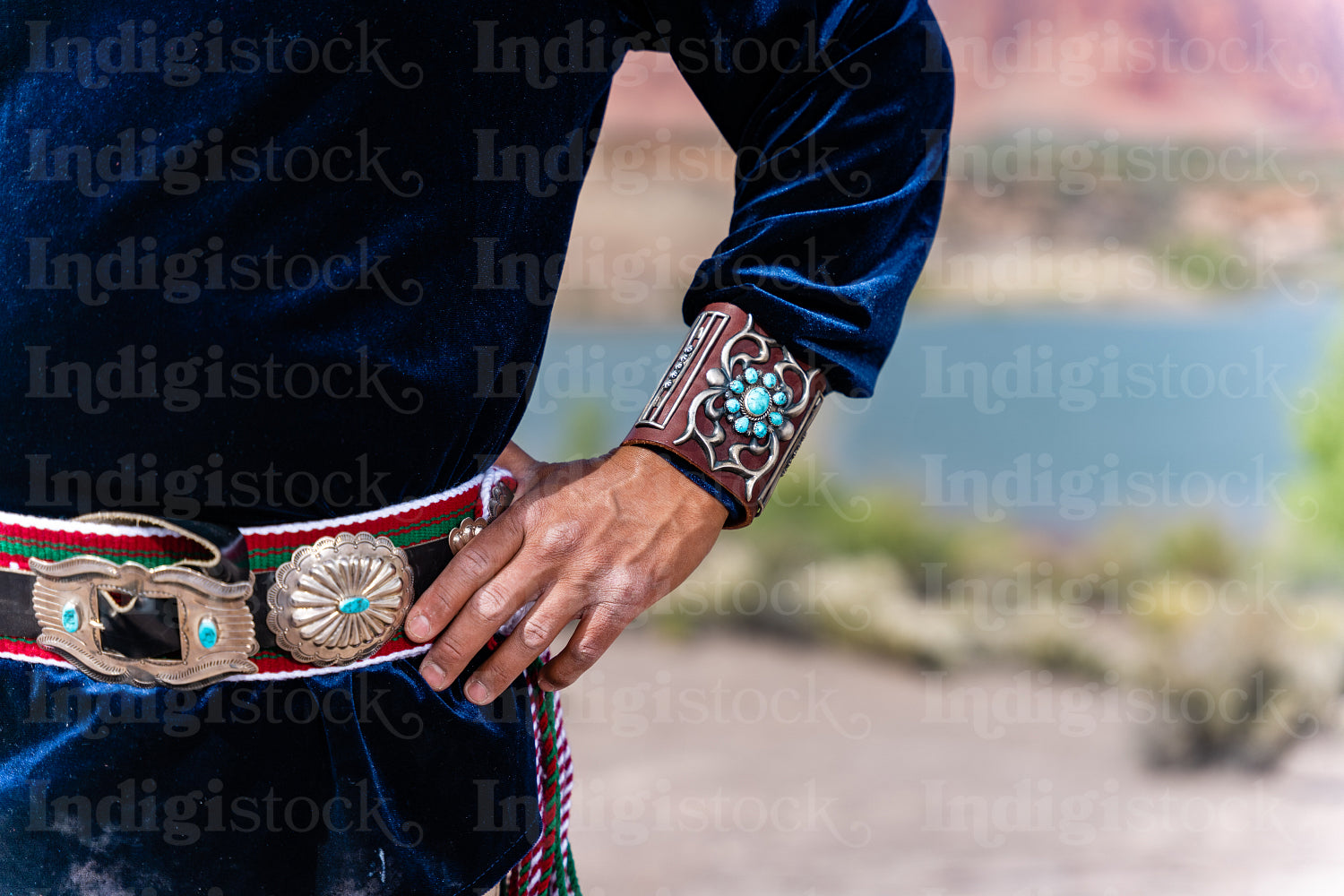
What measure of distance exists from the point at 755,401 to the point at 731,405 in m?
0.02

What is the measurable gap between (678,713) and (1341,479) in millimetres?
2524

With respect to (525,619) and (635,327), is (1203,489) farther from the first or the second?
(525,619)

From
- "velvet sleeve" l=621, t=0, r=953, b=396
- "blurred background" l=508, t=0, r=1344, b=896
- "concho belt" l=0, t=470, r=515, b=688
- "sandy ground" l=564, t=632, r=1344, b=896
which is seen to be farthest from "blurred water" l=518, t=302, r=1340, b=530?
"concho belt" l=0, t=470, r=515, b=688

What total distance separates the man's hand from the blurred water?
143 inches

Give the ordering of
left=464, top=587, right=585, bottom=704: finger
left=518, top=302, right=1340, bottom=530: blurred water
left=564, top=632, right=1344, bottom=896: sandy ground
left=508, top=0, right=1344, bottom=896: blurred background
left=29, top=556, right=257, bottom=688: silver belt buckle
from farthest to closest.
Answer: left=518, top=302, right=1340, bottom=530: blurred water < left=508, top=0, right=1344, bottom=896: blurred background < left=564, top=632, right=1344, bottom=896: sandy ground < left=464, top=587, right=585, bottom=704: finger < left=29, top=556, right=257, bottom=688: silver belt buckle

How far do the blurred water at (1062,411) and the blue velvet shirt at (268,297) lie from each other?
12.1ft

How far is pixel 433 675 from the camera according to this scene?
2.46ft

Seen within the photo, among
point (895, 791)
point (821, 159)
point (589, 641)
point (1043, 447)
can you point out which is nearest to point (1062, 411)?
point (1043, 447)

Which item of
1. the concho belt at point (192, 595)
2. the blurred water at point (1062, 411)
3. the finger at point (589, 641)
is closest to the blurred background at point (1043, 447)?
the blurred water at point (1062, 411)

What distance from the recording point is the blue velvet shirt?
665mm

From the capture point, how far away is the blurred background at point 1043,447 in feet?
12.9

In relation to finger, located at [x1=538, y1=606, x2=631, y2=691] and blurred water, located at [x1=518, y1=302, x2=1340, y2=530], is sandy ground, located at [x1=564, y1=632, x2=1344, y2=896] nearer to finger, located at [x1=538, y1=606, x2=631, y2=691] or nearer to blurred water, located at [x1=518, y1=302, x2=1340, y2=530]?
blurred water, located at [x1=518, y1=302, x2=1340, y2=530]

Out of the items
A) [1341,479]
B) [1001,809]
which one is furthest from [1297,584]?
[1001,809]

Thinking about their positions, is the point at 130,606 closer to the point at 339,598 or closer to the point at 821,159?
the point at 339,598
